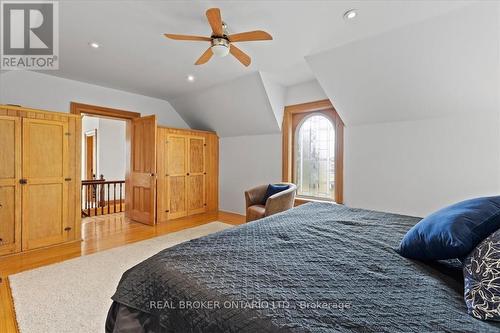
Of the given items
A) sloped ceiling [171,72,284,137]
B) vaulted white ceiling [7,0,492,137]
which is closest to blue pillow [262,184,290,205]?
sloped ceiling [171,72,284,137]

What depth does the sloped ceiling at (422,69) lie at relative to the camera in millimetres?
2227

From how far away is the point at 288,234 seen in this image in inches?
58.9

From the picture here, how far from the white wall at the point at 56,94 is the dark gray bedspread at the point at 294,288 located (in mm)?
4027

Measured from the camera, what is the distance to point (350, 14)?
2203mm

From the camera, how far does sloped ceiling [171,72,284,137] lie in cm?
415

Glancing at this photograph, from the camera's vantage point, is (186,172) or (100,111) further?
(186,172)

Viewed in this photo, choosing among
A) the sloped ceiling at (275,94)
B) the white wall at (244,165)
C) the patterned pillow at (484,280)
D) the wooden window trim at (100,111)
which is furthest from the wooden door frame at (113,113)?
the patterned pillow at (484,280)

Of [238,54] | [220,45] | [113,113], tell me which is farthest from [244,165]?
[220,45]

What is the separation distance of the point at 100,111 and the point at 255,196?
327cm

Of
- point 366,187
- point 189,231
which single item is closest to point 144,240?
point 189,231

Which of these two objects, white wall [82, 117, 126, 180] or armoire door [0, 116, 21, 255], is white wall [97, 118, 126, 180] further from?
armoire door [0, 116, 21, 255]

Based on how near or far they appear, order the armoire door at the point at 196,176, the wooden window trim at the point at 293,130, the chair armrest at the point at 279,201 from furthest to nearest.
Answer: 1. the armoire door at the point at 196,176
2. the wooden window trim at the point at 293,130
3. the chair armrest at the point at 279,201

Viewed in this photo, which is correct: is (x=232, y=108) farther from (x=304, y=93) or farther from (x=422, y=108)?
(x=422, y=108)

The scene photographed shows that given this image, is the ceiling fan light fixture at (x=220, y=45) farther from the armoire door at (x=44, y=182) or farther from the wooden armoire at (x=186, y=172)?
the wooden armoire at (x=186, y=172)
